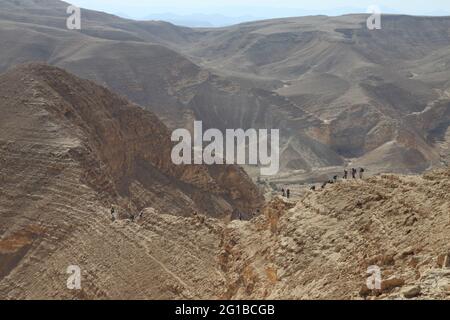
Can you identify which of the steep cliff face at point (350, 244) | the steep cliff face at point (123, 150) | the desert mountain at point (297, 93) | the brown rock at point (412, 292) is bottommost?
the brown rock at point (412, 292)

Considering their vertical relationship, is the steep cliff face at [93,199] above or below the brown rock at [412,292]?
above

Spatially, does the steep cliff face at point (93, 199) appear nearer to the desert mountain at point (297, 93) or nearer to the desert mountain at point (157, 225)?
the desert mountain at point (157, 225)

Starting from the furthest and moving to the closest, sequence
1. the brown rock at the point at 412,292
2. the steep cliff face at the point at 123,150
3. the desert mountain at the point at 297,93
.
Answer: the desert mountain at the point at 297,93 → the steep cliff face at the point at 123,150 → the brown rock at the point at 412,292

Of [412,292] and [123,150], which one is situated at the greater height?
[123,150]

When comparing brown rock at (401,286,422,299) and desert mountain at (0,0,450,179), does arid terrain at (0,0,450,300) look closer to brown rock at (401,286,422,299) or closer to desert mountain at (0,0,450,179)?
brown rock at (401,286,422,299)

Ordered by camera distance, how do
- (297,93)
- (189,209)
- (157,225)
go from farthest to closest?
(297,93) < (189,209) < (157,225)

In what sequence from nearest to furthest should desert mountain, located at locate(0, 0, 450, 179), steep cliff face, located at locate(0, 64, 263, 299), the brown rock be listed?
the brown rock, steep cliff face, located at locate(0, 64, 263, 299), desert mountain, located at locate(0, 0, 450, 179)

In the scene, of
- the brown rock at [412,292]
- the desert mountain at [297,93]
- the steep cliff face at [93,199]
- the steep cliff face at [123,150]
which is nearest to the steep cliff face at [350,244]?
the brown rock at [412,292]

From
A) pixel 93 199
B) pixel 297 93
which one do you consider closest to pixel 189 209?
pixel 93 199

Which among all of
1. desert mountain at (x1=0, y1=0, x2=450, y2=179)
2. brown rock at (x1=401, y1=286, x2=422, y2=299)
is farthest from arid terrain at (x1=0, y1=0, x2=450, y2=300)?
desert mountain at (x1=0, y1=0, x2=450, y2=179)

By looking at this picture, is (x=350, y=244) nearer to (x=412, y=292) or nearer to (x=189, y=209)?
(x=412, y=292)
